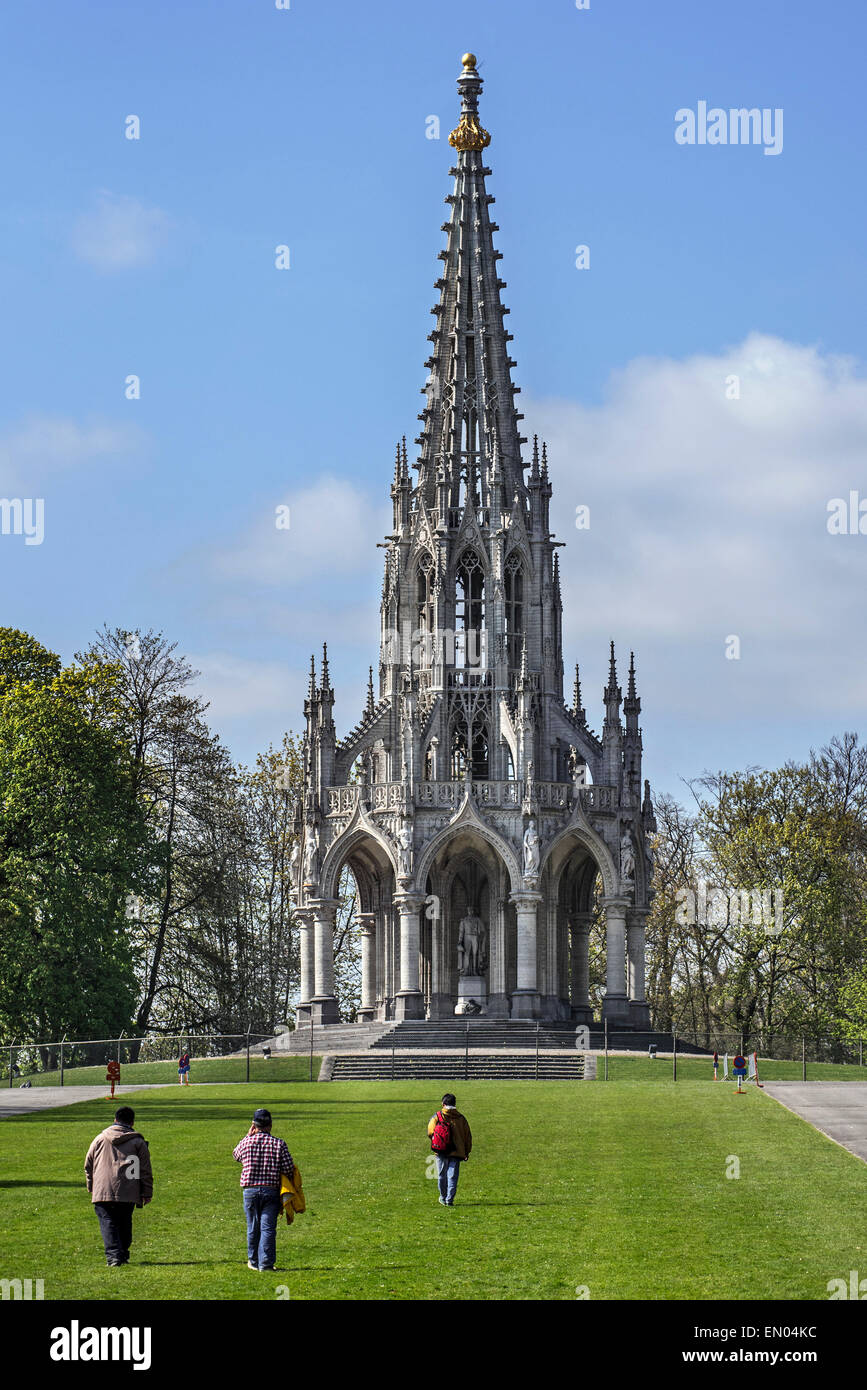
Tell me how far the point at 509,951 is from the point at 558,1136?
35.7 meters

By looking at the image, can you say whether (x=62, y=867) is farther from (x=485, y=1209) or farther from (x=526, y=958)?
(x=485, y=1209)

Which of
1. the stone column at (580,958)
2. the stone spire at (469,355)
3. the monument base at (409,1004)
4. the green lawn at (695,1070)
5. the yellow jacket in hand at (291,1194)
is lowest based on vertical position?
the green lawn at (695,1070)

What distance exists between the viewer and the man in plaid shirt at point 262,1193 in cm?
2267

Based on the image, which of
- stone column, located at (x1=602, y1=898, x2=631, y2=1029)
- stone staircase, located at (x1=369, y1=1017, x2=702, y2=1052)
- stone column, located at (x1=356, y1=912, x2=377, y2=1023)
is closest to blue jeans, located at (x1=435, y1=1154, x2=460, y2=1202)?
stone staircase, located at (x1=369, y1=1017, x2=702, y2=1052)

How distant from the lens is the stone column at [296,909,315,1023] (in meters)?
74.4

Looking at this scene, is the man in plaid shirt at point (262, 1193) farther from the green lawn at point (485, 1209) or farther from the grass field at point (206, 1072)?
the grass field at point (206, 1072)

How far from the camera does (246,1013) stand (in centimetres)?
8450

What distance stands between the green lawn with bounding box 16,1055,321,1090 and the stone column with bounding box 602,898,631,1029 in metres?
14.6

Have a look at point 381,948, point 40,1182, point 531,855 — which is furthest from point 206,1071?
point 40,1182

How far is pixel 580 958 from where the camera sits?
79.8 metres

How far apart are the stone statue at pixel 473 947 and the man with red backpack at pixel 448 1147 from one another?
150ft

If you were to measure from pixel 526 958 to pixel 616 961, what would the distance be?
4337 mm

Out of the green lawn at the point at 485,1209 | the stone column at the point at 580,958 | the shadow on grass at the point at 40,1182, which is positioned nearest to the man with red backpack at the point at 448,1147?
the green lawn at the point at 485,1209
